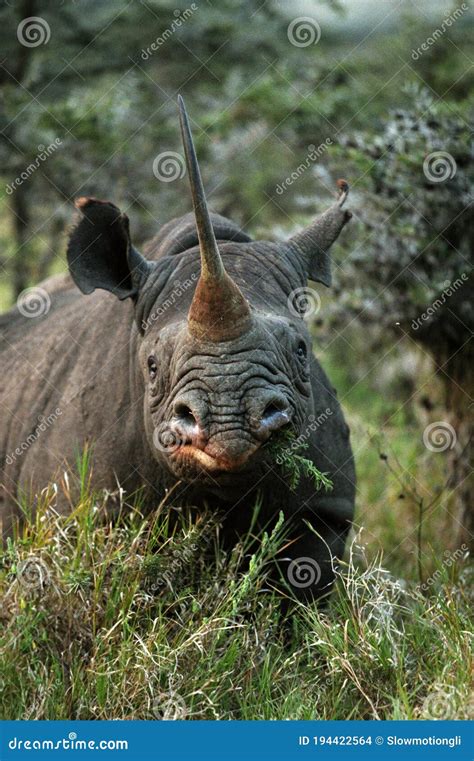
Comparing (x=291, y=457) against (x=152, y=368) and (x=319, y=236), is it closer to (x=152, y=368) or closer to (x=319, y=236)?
(x=152, y=368)

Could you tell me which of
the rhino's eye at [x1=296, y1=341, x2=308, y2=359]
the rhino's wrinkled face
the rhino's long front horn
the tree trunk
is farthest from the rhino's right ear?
the tree trunk

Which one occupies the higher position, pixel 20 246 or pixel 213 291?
pixel 213 291

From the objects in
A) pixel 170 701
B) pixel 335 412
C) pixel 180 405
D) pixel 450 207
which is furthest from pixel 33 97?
pixel 170 701

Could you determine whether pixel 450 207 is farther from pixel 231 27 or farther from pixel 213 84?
pixel 213 84

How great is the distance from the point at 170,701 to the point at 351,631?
965mm

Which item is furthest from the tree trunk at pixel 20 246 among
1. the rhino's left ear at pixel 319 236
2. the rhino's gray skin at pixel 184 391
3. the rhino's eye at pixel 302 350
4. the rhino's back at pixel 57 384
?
the rhino's eye at pixel 302 350

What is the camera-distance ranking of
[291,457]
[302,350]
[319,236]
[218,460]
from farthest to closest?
[319,236]
[302,350]
[291,457]
[218,460]

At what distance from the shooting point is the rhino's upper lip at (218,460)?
16.4 feet

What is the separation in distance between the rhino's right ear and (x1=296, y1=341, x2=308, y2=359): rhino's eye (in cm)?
99

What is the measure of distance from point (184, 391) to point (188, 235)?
5.28ft

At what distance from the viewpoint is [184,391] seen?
523 cm

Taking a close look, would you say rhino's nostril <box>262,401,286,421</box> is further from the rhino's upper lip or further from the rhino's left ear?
the rhino's left ear

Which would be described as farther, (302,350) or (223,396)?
(302,350)

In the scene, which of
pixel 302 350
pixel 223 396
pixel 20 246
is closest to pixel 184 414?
pixel 223 396
